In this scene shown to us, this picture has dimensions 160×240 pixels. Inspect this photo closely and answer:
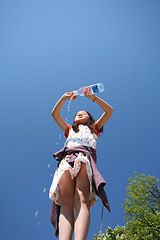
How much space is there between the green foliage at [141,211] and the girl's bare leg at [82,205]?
8191mm

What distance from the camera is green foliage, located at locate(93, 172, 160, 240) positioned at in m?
9.41

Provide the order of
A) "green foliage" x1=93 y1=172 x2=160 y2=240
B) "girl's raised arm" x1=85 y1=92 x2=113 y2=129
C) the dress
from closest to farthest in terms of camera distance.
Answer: the dress
"girl's raised arm" x1=85 y1=92 x2=113 y2=129
"green foliage" x1=93 y1=172 x2=160 y2=240

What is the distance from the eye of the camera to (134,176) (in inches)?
478

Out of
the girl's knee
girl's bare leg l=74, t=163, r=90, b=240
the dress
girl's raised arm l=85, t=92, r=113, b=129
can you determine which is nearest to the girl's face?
girl's raised arm l=85, t=92, r=113, b=129

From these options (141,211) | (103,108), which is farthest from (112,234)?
(103,108)

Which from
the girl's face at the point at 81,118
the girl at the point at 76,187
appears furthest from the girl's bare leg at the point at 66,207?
the girl's face at the point at 81,118

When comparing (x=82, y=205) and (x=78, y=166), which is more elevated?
(x=78, y=166)

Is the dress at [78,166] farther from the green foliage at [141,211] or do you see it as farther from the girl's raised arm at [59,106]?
the green foliage at [141,211]

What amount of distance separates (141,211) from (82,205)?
979cm

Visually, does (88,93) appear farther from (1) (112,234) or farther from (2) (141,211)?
(1) (112,234)

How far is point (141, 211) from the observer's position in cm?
1030

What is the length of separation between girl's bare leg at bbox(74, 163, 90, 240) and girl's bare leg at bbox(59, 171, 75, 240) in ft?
0.22

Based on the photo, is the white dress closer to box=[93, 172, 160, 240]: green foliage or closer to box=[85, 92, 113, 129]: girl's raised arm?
box=[85, 92, 113, 129]: girl's raised arm

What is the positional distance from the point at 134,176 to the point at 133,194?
51.5 inches
